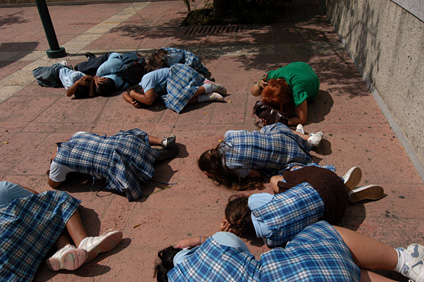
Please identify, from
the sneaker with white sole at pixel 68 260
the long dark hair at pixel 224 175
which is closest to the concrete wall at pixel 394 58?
the long dark hair at pixel 224 175

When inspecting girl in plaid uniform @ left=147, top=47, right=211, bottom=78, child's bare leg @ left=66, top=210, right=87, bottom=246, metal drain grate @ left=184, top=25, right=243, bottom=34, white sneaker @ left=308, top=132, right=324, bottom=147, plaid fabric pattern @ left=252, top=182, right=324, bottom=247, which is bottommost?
child's bare leg @ left=66, top=210, right=87, bottom=246

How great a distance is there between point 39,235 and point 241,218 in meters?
1.53

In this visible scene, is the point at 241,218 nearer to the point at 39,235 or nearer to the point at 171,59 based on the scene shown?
the point at 39,235

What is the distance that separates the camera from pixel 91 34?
796 centimetres

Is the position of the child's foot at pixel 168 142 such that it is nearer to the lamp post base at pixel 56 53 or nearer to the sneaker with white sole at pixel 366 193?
the sneaker with white sole at pixel 366 193

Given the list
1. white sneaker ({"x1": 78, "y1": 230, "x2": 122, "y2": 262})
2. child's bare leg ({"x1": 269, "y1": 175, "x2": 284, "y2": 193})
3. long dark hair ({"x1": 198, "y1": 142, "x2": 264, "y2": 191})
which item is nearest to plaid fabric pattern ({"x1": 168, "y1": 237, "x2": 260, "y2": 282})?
white sneaker ({"x1": 78, "y1": 230, "x2": 122, "y2": 262})

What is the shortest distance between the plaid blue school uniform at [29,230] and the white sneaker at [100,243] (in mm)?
282

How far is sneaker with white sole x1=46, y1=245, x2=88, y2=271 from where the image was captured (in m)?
2.53

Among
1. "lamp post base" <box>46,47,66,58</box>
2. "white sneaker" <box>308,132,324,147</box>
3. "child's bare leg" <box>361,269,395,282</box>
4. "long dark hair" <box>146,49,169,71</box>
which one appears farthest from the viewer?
"lamp post base" <box>46,47,66,58</box>

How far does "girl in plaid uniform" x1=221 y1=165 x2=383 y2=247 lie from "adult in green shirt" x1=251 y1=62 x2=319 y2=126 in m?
1.35

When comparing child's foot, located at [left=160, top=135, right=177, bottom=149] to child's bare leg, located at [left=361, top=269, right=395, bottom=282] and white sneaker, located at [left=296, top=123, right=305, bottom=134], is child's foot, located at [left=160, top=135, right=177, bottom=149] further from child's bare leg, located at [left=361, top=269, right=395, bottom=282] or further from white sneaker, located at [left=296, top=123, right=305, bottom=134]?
child's bare leg, located at [left=361, top=269, right=395, bottom=282]

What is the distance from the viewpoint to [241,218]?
2.58 m

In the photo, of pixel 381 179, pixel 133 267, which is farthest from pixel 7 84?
pixel 381 179

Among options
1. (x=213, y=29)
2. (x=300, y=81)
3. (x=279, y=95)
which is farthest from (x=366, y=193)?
(x=213, y=29)
